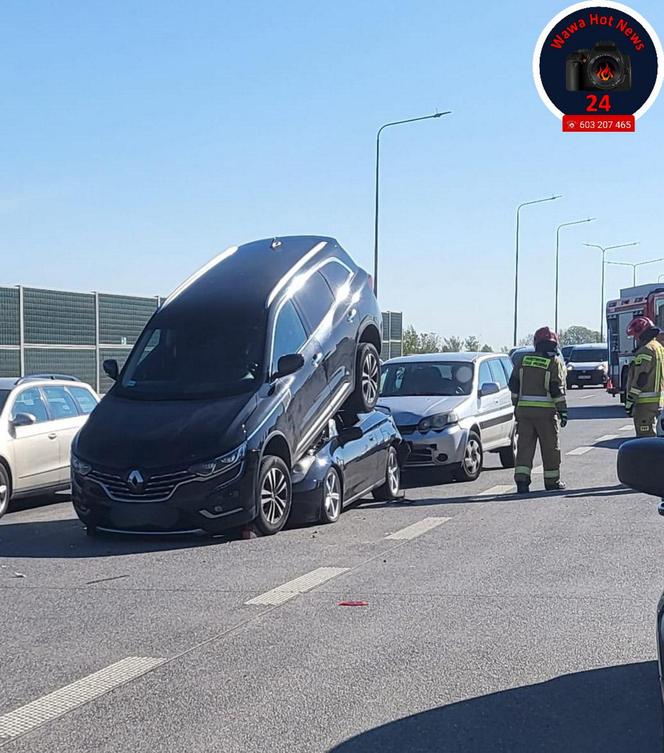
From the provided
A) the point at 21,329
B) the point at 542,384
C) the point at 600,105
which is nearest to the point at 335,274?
the point at 542,384

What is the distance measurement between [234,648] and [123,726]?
4.70 feet

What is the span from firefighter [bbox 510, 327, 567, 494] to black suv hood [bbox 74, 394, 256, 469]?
411 centimetres

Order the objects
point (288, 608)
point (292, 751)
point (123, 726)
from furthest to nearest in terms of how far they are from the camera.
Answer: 1. point (288, 608)
2. point (123, 726)
3. point (292, 751)

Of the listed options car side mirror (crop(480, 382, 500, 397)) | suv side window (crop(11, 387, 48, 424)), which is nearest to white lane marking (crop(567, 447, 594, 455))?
car side mirror (crop(480, 382, 500, 397))

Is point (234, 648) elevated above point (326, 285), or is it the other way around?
point (326, 285)

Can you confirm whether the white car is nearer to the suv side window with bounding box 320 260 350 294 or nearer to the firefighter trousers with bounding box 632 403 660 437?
the suv side window with bounding box 320 260 350 294

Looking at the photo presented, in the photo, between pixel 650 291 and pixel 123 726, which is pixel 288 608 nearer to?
pixel 123 726

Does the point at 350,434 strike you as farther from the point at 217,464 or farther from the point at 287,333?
the point at 217,464

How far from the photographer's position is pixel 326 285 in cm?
1214

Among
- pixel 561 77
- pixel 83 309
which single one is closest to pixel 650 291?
pixel 83 309

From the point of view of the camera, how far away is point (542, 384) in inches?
530

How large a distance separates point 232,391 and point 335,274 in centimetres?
231

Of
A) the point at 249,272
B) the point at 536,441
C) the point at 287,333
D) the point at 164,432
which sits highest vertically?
the point at 249,272

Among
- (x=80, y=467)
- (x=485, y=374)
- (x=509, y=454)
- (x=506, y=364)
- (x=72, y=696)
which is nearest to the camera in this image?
(x=72, y=696)
